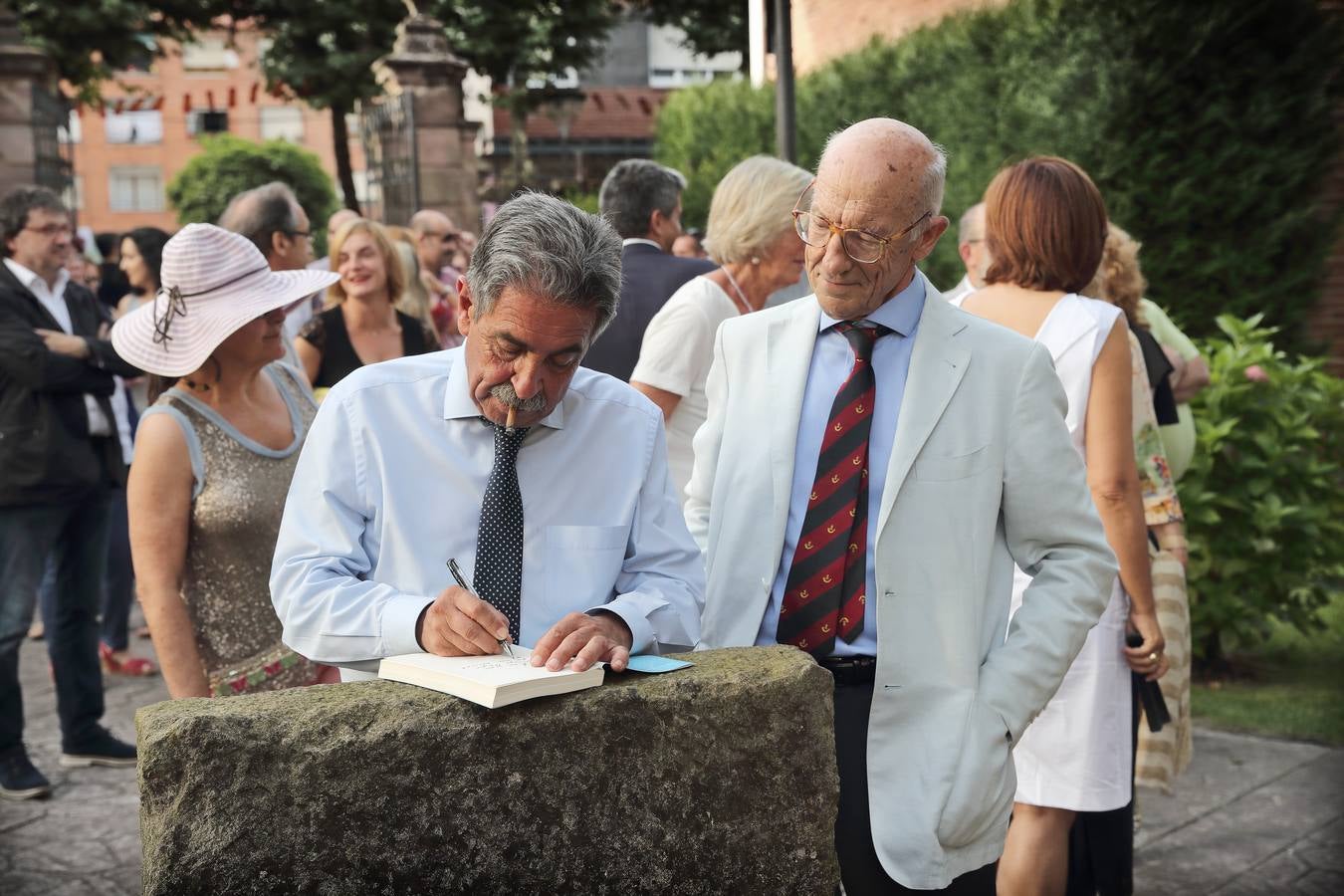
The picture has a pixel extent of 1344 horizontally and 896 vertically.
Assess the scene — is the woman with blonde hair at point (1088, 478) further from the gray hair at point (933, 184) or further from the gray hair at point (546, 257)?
the gray hair at point (546, 257)

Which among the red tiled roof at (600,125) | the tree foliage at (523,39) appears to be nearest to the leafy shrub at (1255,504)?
the tree foliage at (523,39)

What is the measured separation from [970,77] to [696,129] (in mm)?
7763

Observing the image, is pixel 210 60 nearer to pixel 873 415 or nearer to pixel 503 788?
pixel 873 415

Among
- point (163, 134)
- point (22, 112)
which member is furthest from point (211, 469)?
point (163, 134)

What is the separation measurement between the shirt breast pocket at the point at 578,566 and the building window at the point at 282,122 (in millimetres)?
67841

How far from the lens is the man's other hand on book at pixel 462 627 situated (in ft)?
7.08

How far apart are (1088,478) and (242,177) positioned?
5170 cm

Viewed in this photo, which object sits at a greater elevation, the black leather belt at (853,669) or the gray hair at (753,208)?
the gray hair at (753,208)

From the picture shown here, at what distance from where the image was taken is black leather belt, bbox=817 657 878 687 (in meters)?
2.71

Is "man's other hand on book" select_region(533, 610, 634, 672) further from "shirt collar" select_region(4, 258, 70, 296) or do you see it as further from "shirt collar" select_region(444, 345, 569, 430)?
"shirt collar" select_region(4, 258, 70, 296)

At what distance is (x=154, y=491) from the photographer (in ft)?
10.9

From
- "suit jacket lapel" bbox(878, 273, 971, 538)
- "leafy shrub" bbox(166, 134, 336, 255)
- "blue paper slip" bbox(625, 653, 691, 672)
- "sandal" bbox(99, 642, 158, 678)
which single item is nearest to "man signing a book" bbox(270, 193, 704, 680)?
"blue paper slip" bbox(625, 653, 691, 672)

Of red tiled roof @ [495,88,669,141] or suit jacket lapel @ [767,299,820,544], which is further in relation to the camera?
red tiled roof @ [495,88,669,141]

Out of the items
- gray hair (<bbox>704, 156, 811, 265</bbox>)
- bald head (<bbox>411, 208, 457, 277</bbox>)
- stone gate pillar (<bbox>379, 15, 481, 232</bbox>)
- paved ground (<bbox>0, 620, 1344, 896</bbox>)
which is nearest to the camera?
gray hair (<bbox>704, 156, 811, 265</bbox>)
